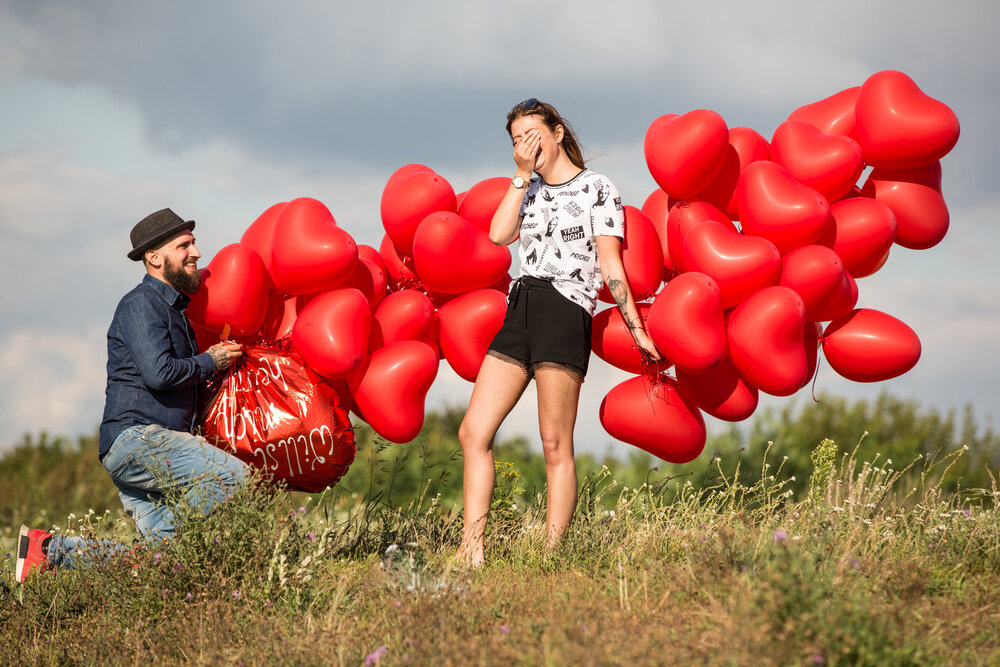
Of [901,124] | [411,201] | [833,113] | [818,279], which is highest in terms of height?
[833,113]

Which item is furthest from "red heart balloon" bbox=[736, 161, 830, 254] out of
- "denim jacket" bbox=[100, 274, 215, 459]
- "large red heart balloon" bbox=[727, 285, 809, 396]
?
"denim jacket" bbox=[100, 274, 215, 459]

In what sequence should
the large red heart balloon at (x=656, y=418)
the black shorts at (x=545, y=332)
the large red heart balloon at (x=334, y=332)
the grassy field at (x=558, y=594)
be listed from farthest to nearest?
the large red heart balloon at (x=656, y=418) < the large red heart balloon at (x=334, y=332) < the black shorts at (x=545, y=332) < the grassy field at (x=558, y=594)

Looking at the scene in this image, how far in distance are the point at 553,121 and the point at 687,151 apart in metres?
0.68

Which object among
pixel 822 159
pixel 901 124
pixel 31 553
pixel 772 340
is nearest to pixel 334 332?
pixel 772 340

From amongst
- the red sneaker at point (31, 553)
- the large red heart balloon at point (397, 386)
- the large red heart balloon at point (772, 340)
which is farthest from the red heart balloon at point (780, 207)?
the red sneaker at point (31, 553)

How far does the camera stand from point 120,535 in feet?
18.2

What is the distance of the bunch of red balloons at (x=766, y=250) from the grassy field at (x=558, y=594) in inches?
24.9

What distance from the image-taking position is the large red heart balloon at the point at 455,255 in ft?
13.8

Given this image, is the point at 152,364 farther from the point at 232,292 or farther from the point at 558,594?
the point at 558,594

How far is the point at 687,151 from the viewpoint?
4184 mm

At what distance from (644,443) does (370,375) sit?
4.71 ft

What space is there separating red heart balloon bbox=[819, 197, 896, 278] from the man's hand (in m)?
3.01

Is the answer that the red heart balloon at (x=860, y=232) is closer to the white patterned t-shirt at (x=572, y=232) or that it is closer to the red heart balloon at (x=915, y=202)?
the red heart balloon at (x=915, y=202)

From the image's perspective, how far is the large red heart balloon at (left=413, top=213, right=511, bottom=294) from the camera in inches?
165
